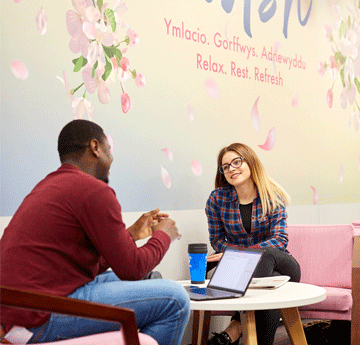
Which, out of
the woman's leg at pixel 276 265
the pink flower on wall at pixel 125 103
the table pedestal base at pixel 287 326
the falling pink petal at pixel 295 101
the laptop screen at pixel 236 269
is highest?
the falling pink petal at pixel 295 101

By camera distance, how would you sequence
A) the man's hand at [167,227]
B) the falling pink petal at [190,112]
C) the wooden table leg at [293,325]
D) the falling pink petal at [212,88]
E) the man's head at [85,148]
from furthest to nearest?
the falling pink petal at [212,88] → the falling pink petal at [190,112] → the wooden table leg at [293,325] → the man's hand at [167,227] → the man's head at [85,148]

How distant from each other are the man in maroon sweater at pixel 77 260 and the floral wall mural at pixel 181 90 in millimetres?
797

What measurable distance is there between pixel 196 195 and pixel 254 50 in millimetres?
1179

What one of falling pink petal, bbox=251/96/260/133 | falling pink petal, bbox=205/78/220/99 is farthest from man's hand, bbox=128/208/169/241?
falling pink petal, bbox=251/96/260/133

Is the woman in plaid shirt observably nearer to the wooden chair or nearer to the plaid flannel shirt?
the plaid flannel shirt

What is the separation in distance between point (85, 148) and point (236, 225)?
1.41 metres

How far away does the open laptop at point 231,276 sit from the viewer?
2039mm

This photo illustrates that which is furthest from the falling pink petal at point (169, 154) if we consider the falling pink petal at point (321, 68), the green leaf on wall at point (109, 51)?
the falling pink petal at point (321, 68)

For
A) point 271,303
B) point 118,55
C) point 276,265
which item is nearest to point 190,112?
point 118,55

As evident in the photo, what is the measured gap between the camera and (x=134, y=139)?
9.43 ft

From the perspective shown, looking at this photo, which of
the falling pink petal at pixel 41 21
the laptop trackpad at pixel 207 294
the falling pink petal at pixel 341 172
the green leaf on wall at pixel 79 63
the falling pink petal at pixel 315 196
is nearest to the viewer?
the laptop trackpad at pixel 207 294

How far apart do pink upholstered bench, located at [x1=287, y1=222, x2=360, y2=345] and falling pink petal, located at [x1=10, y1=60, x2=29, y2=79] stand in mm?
1859

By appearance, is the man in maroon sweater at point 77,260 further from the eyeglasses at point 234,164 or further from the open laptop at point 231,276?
the eyeglasses at point 234,164

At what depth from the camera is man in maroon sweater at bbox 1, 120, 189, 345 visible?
4.97 ft
